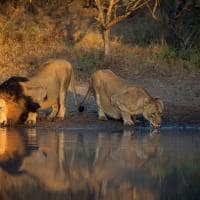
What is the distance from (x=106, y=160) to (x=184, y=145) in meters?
2.02

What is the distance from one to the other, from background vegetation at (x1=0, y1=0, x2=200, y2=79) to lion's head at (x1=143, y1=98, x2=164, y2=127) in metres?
4.94

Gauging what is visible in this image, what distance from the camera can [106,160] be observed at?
11.0m

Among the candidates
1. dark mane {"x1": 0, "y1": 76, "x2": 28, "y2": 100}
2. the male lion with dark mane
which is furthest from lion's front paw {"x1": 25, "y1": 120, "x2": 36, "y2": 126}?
dark mane {"x1": 0, "y1": 76, "x2": 28, "y2": 100}

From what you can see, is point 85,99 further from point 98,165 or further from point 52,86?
Answer: point 98,165

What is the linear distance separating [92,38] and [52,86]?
23.9 feet

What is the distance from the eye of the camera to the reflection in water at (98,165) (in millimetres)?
8742

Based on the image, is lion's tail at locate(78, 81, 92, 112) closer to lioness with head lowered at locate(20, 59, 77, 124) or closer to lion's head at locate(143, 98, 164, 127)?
lioness with head lowered at locate(20, 59, 77, 124)

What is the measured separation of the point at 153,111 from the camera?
15133 millimetres

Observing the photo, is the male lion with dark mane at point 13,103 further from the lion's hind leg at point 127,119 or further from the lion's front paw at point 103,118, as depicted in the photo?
the lion's hind leg at point 127,119

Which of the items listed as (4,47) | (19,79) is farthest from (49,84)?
(4,47)

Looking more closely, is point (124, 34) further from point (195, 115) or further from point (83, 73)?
point (195, 115)

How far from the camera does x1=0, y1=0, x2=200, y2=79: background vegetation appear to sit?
67.7 ft

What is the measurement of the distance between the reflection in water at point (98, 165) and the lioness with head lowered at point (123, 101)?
0.89 metres

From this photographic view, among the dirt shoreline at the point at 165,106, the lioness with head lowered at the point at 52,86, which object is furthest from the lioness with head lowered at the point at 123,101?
the lioness with head lowered at the point at 52,86
